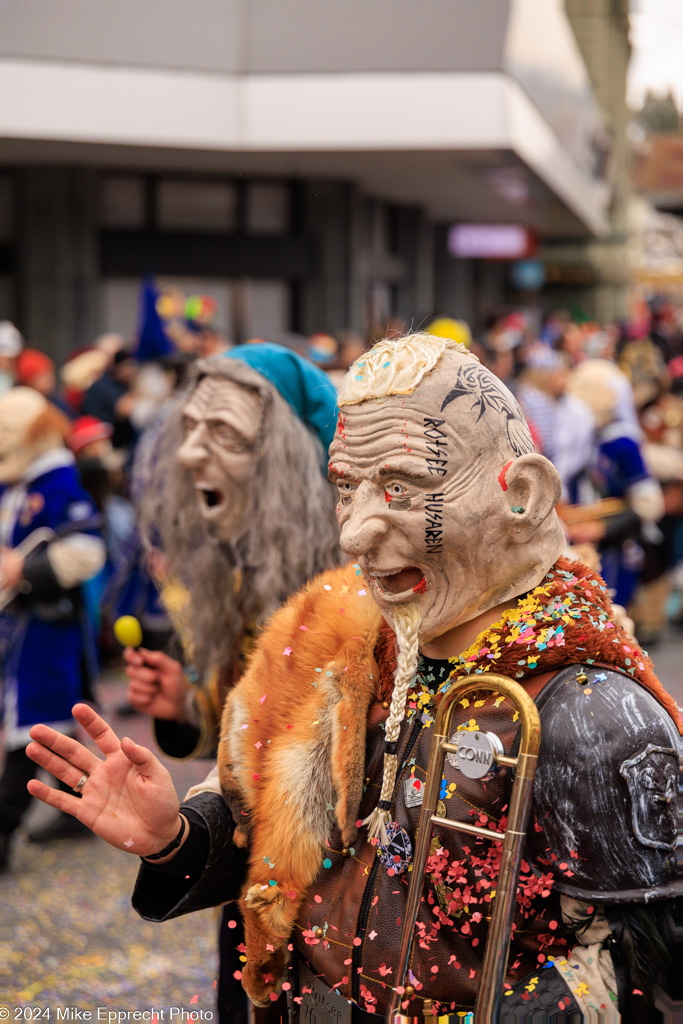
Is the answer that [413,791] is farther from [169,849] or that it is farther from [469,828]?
[169,849]

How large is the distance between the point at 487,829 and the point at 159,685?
4.67 ft

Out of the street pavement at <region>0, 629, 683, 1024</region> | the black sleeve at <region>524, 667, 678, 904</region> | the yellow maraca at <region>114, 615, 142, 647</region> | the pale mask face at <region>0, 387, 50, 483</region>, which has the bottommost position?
the street pavement at <region>0, 629, 683, 1024</region>

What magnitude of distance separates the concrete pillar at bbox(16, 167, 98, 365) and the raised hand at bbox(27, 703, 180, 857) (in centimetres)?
1228

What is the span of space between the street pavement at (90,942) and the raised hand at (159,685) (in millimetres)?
784

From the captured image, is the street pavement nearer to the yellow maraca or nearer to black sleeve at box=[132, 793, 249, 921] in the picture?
the yellow maraca

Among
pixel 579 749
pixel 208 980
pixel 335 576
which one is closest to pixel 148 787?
pixel 335 576

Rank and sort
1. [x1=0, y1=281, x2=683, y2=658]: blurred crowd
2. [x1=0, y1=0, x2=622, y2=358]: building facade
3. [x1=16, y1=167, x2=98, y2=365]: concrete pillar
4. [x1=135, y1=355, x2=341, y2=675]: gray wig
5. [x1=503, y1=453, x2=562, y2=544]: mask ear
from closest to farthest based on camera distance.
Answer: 1. [x1=503, y1=453, x2=562, y2=544]: mask ear
2. [x1=135, y1=355, x2=341, y2=675]: gray wig
3. [x1=0, y1=281, x2=683, y2=658]: blurred crowd
4. [x1=0, y1=0, x2=622, y2=358]: building facade
5. [x1=16, y1=167, x2=98, y2=365]: concrete pillar

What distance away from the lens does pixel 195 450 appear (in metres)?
2.57

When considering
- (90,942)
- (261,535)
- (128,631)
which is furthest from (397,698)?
(90,942)

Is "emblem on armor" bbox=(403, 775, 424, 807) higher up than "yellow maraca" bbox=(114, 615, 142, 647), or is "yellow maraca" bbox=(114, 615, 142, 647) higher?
"emblem on armor" bbox=(403, 775, 424, 807)

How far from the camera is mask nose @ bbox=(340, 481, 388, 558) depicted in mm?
1462

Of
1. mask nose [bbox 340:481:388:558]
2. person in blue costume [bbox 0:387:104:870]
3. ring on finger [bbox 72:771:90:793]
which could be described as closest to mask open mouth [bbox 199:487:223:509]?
ring on finger [bbox 72:771:90:793]

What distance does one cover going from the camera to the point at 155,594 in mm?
6656

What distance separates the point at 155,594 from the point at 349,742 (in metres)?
5.17
